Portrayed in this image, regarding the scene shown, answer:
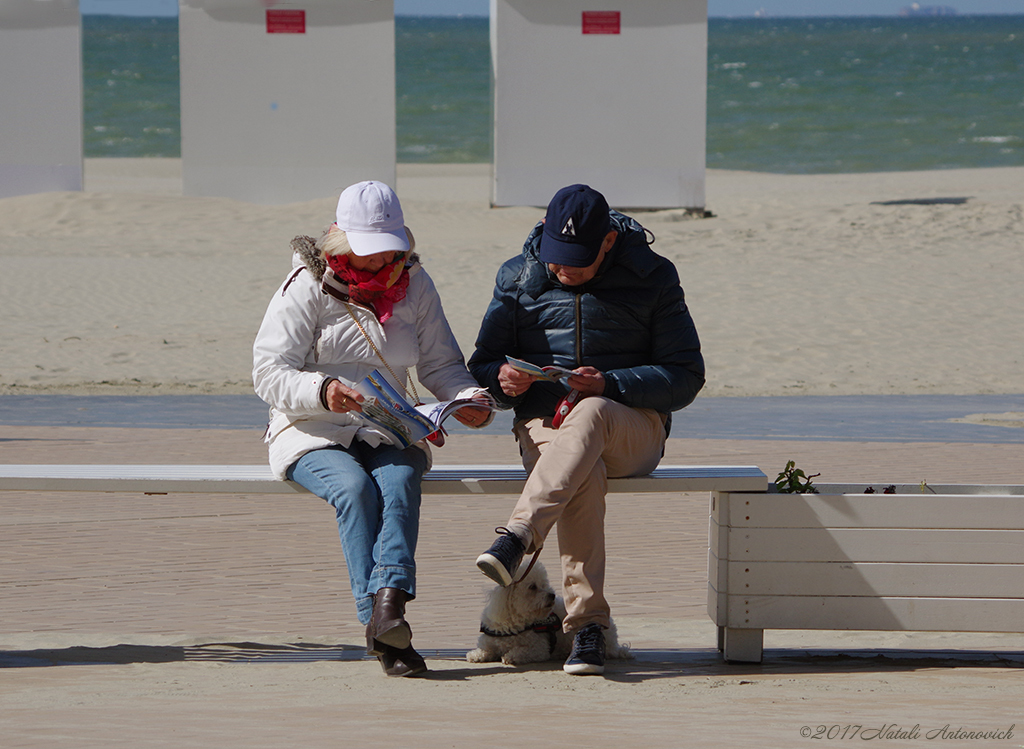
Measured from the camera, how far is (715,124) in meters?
51.0

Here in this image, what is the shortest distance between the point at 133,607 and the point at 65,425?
422cm

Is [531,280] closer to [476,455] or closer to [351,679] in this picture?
[351,679]

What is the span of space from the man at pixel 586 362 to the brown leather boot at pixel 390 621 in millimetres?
374

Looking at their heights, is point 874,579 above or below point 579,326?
below

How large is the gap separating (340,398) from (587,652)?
1089 millimetres

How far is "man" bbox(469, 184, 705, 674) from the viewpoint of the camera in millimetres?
4312

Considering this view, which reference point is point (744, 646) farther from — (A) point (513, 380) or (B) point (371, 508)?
(B) point (371, 508)

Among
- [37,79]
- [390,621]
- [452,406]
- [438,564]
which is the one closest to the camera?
[390,621]

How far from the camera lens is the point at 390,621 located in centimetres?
408

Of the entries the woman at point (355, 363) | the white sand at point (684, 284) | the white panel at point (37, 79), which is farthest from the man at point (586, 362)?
the white panel at point (37, 79)

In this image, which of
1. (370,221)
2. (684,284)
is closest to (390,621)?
(370,221)

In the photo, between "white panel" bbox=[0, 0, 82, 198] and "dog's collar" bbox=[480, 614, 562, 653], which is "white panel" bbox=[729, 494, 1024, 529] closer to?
"dog's collar" bbox=[480, 614, 562, 653]

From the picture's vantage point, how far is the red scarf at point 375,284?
454cm

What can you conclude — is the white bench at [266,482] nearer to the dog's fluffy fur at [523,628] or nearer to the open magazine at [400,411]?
the open magazine at [400,411]
